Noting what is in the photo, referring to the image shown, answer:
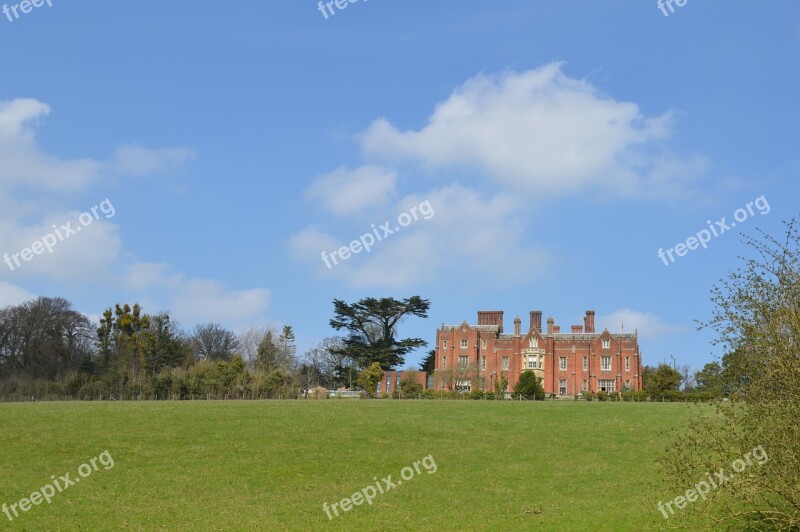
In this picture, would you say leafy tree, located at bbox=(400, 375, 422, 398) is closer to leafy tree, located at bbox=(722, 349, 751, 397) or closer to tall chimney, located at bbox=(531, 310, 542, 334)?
tall chimney, located at bbox=(531, 310, 542, 334)

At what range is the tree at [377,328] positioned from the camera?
A: 302 ft

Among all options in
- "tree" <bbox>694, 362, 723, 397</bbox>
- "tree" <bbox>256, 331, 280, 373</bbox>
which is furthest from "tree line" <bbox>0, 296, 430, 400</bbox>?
"tree" <bbox>694, 362, 723, 397</bbox>

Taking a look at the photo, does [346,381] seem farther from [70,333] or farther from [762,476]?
[762,476]

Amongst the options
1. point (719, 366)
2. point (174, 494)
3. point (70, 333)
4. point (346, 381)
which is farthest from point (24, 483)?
point (70, 333)

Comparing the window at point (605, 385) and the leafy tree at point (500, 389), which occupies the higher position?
the window at point (605, 385)

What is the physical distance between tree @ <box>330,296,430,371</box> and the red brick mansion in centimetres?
445

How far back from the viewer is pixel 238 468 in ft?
90.1

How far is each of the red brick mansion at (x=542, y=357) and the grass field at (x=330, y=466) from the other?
46.9m

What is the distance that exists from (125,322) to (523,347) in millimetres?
48647

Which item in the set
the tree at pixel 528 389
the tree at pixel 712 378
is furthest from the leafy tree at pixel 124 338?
the tree at pixel 712 378

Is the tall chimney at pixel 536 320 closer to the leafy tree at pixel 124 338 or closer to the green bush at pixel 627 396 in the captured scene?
the green bush at pixel 627 396

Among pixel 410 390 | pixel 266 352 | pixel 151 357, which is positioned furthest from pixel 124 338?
pixel 410 390

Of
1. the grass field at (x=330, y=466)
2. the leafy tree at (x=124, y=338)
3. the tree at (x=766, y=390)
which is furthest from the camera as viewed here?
the leafy tree at (x=124, y=338)

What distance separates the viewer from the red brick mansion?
88.1 metres
